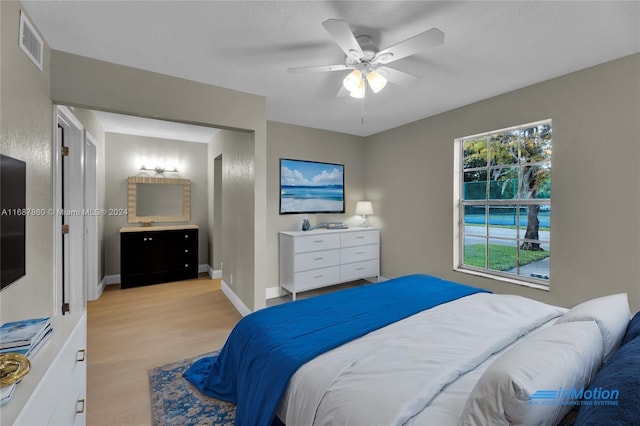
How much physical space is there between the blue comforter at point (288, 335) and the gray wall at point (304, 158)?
6.78ft

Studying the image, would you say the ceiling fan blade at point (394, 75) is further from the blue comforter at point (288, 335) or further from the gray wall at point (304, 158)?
the gray wall at point (304, 158)

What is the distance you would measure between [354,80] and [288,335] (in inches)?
70.6

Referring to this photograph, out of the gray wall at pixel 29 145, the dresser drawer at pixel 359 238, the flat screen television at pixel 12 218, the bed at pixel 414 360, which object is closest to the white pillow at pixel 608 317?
the bed at pixel 414 360

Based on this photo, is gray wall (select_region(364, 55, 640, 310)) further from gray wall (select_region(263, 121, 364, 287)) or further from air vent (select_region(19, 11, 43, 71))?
air vent (select_region(19, 11, 43, 71))

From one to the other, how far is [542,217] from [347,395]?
289cm

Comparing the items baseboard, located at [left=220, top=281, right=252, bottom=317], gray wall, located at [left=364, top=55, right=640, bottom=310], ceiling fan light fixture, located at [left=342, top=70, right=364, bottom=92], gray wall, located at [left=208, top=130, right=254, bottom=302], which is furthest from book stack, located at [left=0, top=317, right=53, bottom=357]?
→ gray wall, located at [left=364, top=55, right=640, bottom=310]

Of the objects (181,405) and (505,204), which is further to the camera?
(505,204)

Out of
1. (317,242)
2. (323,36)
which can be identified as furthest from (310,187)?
(323,36)

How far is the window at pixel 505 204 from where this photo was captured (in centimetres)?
290

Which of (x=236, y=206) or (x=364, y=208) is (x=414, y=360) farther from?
(x=364, y=208)

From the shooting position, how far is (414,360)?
1233 mm

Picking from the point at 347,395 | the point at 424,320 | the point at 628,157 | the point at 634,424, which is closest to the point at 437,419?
the point at 347,395

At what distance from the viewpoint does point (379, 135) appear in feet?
15.2

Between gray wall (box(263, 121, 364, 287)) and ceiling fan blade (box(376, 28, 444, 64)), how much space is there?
7.86 feet
